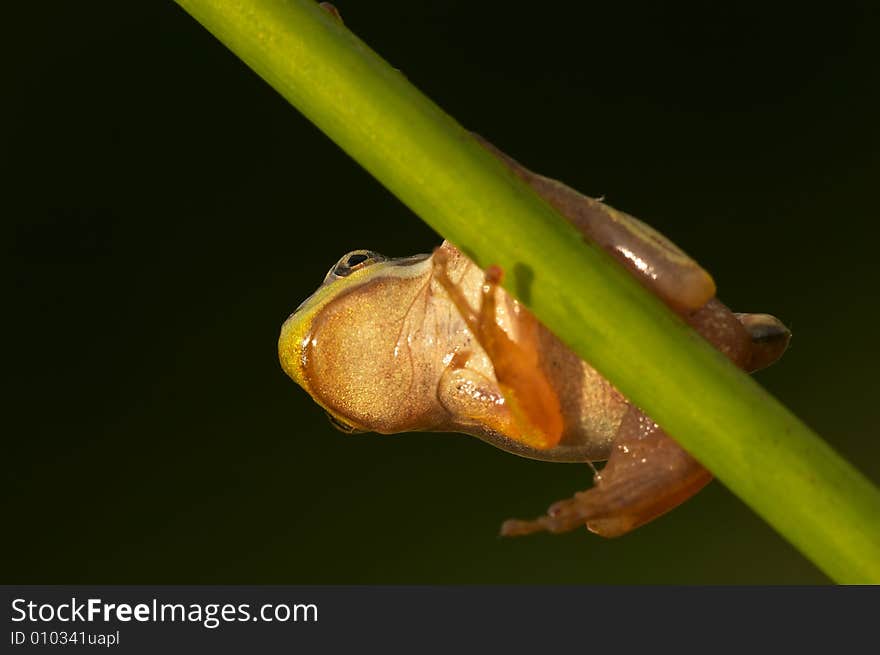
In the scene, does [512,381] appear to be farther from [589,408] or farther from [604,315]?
[604,315]

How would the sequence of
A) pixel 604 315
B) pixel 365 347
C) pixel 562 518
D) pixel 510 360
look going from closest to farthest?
pixel 604 315
pixel 562 518
pixel 510 360
pixel 365 347

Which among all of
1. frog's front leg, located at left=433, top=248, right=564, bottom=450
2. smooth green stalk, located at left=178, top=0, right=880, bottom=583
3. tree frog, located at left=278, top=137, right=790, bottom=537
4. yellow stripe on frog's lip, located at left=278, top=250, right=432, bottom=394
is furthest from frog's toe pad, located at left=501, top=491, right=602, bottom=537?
yellow stripe on frog's lip, located at left=278, top=250, right=432, bottom=394

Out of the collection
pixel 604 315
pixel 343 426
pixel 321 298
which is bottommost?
pixel 604 315

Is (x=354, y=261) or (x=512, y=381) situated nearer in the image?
(x=512, y=381)

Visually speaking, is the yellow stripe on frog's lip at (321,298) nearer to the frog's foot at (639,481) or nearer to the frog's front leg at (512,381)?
the frog's front leg at (512,381)

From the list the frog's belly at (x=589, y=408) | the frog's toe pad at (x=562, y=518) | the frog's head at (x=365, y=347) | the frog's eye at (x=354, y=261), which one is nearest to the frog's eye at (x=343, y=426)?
the frog's head at (x=365, y=347)

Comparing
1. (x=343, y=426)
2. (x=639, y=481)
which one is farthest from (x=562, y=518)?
(x=343, y=426)

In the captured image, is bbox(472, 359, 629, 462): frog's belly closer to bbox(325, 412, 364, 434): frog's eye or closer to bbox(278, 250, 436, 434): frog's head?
bbox(278, 250, 436, 434): frog's head
